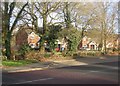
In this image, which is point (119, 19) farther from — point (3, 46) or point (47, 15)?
point (3, 46)

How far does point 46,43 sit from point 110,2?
1851 centimetres

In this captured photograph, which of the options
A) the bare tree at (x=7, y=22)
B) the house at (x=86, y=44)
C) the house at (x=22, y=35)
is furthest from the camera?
the house at (x=86, y=44)

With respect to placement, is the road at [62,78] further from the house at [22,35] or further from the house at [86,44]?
the house at [86,44]

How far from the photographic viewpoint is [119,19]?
182 ft

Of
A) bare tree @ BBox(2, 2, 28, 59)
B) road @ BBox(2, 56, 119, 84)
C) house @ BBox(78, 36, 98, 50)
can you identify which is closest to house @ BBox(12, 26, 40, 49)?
bare tree @ BBox(2, 2, 28, 59)

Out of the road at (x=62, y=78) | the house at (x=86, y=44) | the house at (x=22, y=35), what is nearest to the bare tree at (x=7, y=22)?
A: the house at (x=22, y=35)

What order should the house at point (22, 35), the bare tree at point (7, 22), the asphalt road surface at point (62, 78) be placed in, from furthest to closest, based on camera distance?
the house at point (22, 35)
the bare tree at point (7, 22)
the asphalt road surface at point (62, 78)

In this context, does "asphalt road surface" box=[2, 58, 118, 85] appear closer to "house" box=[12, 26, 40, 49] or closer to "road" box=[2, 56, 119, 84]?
"road" box=[2, 56, 119, 84]

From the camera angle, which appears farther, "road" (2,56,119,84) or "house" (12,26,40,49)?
"house" (12,26,40,49)

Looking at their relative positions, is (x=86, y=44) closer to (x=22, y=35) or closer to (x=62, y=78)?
(x=22, y=35)

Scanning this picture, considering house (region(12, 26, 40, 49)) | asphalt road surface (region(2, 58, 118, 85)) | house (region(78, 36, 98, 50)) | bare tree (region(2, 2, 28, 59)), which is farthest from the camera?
house (region(78, 36, 98, 50))

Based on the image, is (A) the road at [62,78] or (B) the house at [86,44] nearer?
(A) the road at [62,78]

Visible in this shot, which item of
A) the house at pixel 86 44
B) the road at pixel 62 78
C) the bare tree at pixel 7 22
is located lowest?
the road at pixel 62 78

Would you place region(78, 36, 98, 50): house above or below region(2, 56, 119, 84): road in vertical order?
above
